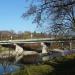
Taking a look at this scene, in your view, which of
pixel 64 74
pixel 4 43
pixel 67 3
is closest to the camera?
pixel 67 3

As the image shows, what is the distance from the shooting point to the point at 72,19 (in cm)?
1873

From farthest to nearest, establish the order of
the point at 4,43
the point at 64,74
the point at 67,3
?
the point at 4,43
the point at 64,74
the point at 67,3

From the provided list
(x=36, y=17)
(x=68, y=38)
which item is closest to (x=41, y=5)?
(x=36, y=17)

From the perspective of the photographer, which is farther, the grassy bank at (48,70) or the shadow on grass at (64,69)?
the shadow on grass at (64,69)

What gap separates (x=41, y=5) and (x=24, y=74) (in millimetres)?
4068

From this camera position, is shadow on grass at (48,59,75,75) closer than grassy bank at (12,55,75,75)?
No

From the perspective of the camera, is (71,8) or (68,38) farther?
(68,38)

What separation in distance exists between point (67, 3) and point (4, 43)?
70.2 meters

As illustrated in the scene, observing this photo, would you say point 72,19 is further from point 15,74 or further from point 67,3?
point 15,74

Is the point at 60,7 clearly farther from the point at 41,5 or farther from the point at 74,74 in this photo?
the point at 74,74

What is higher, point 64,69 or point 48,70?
point 48,70

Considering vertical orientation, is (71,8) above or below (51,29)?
above

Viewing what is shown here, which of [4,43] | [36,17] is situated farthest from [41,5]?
[4,43]

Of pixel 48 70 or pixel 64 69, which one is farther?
pixel 64 69
